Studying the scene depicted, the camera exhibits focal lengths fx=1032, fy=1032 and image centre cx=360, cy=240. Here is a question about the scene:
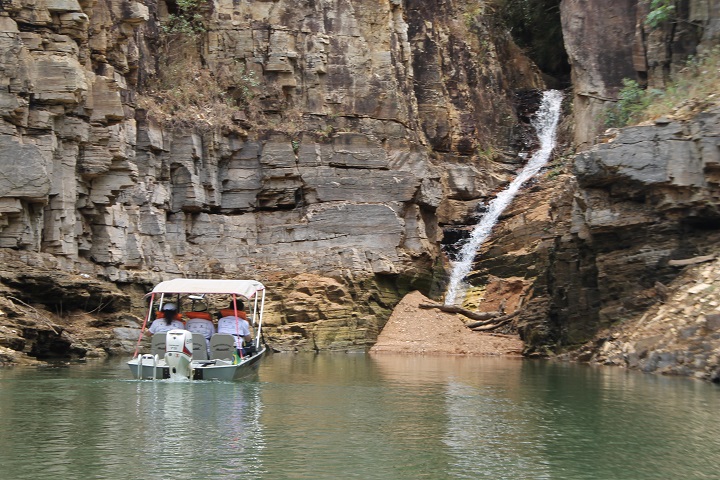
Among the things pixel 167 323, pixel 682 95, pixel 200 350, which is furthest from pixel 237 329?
pixel 682 95

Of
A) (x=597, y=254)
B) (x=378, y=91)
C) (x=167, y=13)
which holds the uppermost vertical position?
(x=167, y=13)

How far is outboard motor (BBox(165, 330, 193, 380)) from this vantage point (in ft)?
77.0

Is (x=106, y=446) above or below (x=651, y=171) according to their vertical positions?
below

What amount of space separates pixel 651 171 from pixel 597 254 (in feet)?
13.6

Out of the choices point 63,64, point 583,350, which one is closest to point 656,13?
point 583,350

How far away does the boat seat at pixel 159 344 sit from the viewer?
2473 cm

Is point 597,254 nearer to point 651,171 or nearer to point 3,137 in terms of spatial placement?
point 651,171

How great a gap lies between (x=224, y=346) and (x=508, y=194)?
105 feet

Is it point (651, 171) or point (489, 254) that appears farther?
point (489, 254)

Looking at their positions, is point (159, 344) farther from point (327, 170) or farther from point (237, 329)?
point (327, 170)

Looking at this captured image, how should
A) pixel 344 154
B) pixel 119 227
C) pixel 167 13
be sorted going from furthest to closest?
1. pixel 167 13
2. pixel 344 154
3. pixel 119 227

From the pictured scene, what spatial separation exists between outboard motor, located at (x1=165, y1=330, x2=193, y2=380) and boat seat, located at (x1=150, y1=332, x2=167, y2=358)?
984 mm

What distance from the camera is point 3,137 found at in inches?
1378

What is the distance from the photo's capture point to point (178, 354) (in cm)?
2339
